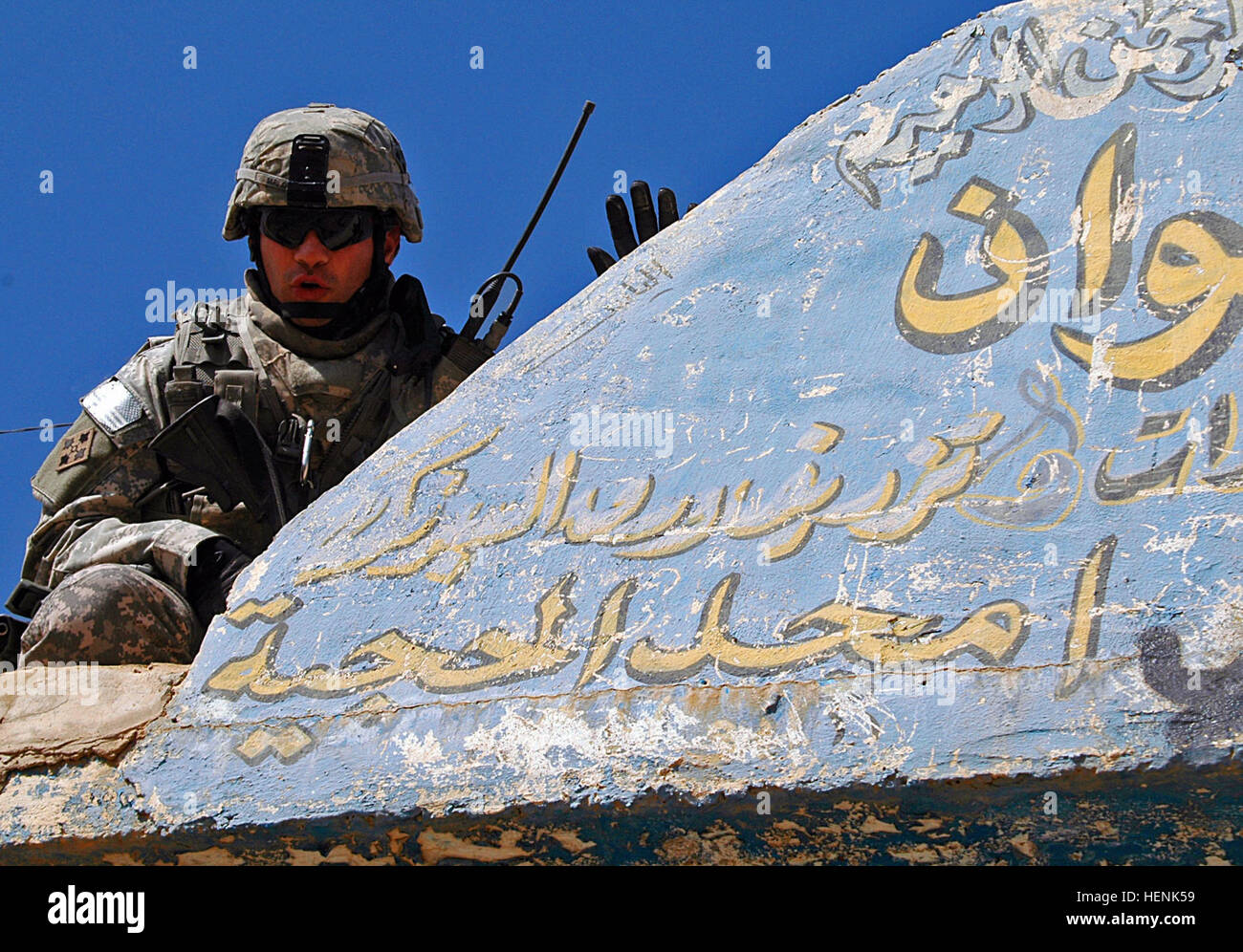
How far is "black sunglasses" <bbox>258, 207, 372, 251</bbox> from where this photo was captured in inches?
224

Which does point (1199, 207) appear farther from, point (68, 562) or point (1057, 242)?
point (68, 562)

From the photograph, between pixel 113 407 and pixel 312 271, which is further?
pixel 312 271

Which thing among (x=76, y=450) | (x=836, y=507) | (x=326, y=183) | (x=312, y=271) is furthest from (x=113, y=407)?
(x=836, y=507)

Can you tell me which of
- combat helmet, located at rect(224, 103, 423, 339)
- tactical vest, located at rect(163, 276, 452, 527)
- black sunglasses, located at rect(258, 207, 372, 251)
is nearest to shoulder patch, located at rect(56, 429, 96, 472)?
tactical vest, located at rect(163, 276, 452, 527)

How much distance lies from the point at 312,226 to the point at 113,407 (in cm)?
89

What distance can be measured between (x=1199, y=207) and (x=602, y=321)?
1.34m

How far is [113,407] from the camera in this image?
535cm

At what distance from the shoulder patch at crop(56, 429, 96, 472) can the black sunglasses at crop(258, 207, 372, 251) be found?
894mm

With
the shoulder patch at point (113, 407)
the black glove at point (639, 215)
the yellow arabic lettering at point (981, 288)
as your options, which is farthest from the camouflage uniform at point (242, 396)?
the yellow arabic lettering at point (981, 288)

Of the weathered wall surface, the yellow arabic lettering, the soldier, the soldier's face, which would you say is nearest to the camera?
the weathered wall surface

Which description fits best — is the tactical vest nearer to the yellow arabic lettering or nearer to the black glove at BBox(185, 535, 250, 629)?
the black glove at BBox(185, 535, 250, 629)

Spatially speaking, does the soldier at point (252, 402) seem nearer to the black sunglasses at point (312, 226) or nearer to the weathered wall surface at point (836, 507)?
the black sunglasses at point (312, 226)

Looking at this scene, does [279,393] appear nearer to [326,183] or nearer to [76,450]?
[76,450]

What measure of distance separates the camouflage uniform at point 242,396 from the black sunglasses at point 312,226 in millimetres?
42
